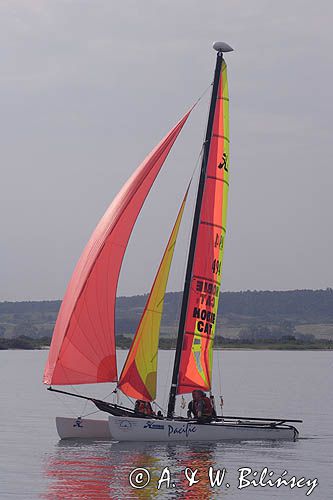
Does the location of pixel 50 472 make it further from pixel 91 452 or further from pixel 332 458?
pixel 332 458

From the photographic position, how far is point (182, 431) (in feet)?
93.2

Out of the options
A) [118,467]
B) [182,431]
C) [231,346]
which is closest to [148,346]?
[182,431]

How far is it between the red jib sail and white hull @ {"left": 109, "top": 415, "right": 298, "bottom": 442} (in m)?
1.29

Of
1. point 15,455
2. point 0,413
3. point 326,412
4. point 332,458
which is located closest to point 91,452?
point 15,455

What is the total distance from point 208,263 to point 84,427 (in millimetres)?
5236

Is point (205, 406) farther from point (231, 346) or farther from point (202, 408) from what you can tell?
point (231, 346)

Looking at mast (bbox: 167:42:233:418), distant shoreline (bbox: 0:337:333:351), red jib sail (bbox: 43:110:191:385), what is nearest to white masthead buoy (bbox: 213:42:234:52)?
mast (bbox: 167:42:233:418)

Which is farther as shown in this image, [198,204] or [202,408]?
[198,204]

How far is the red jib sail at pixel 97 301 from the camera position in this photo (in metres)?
27.2

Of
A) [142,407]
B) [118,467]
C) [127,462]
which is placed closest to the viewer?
[118,467]

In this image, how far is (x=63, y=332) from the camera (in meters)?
Result: 27.3

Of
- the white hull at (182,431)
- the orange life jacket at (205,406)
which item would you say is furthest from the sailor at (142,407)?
the orange life jacket at (205,406)

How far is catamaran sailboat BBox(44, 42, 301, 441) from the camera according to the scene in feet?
90.2

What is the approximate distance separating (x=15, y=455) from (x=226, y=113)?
33.6 ft
